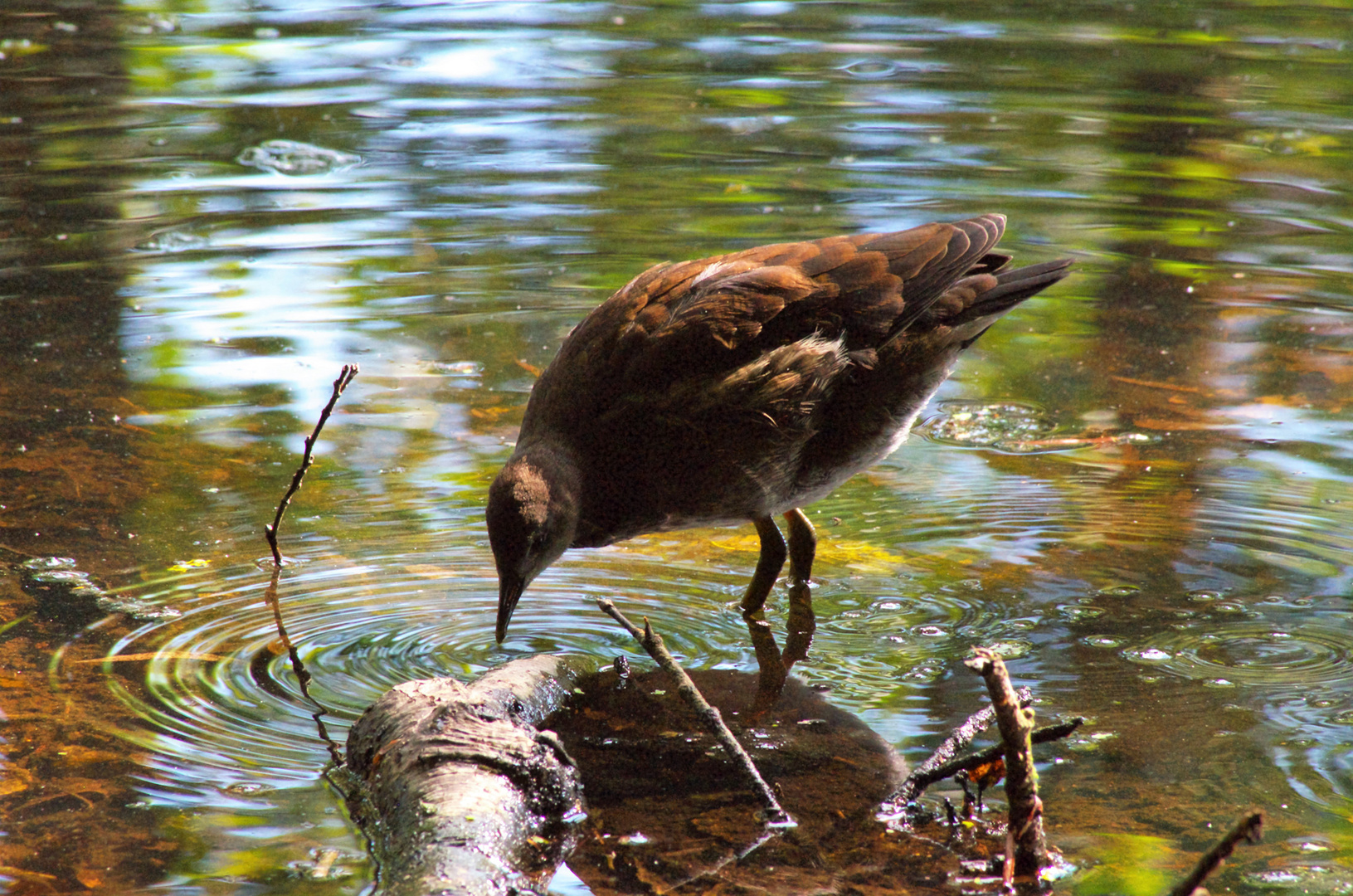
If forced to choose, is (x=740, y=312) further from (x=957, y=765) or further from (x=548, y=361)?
(x=548, y=361)

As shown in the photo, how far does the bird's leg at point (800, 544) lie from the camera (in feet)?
18.8

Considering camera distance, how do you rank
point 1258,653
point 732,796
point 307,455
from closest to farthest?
1. point 732,796
2. point 1258,653
3. point 307,455

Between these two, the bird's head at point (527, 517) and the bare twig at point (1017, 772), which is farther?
the bird's head at point (527, 517)

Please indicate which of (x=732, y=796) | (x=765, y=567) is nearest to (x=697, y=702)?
(x=732, y=796)

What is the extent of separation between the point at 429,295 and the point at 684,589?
12.5 ft

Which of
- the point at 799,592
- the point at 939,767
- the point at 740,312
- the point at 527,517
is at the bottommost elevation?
the point at 799,592

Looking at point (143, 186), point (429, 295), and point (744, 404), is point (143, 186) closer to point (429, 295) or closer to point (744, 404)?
point (429, 295)

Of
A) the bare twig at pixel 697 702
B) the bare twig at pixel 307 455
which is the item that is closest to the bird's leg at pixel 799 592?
the bare twig at pixel 697 702

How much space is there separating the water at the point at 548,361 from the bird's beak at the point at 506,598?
164 millimetres

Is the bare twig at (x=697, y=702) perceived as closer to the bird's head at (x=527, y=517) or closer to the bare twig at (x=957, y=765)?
the bare twig at (x=957, y=765)

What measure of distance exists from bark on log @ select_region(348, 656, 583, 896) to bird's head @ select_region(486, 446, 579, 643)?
0.60 metres

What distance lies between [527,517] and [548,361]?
3002 mm

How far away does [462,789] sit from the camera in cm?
356

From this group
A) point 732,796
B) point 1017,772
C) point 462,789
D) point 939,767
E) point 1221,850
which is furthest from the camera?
point 732,796
